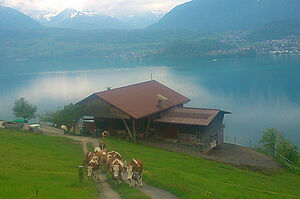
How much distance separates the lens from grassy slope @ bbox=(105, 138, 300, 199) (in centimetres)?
1370

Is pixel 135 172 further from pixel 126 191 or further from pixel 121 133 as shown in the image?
pixel 121 133

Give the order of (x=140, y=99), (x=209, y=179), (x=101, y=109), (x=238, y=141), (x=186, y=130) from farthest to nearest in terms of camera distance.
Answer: (x=238, y=141)
(x=140, y=99)
(x=101, y=109)
(x=186, y=130)
(x=209, y=179)

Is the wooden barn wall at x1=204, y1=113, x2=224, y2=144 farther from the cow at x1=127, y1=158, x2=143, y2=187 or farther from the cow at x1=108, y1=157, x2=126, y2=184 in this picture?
the cow at x1=108, y1=157, x2=126, y2=184

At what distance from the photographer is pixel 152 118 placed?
104ft

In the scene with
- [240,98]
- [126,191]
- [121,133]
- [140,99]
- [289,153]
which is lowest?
[289,153]

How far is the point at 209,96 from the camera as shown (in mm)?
73188

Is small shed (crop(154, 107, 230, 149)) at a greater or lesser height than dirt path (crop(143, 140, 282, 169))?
greater

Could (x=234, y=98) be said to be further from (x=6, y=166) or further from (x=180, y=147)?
(x=6, y=166)

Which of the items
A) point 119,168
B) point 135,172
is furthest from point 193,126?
point 119,168

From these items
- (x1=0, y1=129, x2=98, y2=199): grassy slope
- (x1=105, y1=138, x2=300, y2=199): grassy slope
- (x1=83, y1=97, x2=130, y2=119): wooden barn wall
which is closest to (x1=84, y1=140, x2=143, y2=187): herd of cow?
(x1=0, y1=129, x2=98, y2=199): grassy slope

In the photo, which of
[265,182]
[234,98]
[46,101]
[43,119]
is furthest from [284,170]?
[46,101]

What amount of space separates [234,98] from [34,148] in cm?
5582

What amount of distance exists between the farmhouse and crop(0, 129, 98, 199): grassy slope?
617cm

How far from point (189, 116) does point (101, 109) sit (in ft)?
26.6
